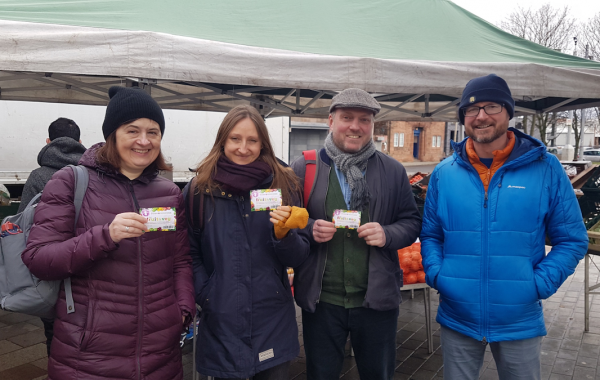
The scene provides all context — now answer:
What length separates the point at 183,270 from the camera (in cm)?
205

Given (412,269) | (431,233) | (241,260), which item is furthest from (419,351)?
(241,260)

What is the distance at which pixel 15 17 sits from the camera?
9.12 feet

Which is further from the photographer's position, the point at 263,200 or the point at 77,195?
the point at 263,200

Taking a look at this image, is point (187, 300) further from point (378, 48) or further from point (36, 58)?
point (378, 48)

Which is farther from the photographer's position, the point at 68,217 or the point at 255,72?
the point at 255,72

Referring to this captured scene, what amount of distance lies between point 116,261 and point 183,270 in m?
0.32

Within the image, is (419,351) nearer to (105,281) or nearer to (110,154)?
(105,281)

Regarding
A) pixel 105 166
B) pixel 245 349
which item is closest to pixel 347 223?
pixel 245 349

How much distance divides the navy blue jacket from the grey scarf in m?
0.05

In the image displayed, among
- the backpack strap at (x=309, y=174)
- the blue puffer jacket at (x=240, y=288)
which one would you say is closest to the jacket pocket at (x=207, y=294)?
the blue puffer jacket at (x=240, y=288)

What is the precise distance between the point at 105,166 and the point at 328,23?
2648mm

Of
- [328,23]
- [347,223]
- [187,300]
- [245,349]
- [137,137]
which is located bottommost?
[245,349]

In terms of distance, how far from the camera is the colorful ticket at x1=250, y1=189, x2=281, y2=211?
6.41ft

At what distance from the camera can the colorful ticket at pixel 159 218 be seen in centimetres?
178
